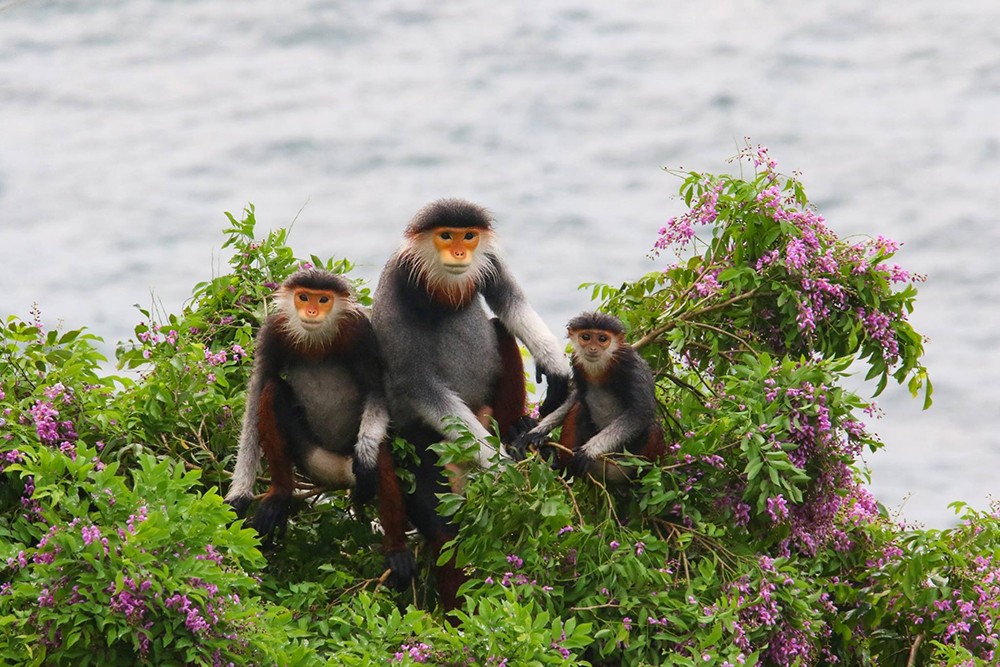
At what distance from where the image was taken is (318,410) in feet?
20.2

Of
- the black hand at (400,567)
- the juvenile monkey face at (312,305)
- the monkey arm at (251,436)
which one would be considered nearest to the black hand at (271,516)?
the monkey arm at (251,436)

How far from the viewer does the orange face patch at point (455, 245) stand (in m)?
6.02

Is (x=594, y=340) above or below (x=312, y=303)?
below

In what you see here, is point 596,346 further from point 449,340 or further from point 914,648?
point 914,648

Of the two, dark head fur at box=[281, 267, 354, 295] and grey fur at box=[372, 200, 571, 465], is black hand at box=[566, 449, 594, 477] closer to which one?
grey fur at box=[372, 200, 571, 465]

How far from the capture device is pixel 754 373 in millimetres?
5598

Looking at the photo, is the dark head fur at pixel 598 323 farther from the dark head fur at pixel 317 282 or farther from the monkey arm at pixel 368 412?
the dark head fur at pixel 317 282

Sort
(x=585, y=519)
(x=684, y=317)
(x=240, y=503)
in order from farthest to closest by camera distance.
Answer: (x=684, y=317)
(x=240, y=503)
(x=585, y=519)

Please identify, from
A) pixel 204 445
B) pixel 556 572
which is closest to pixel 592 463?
pixel 556 572

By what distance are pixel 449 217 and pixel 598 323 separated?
0.72 metres

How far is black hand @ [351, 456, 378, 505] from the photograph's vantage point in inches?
229

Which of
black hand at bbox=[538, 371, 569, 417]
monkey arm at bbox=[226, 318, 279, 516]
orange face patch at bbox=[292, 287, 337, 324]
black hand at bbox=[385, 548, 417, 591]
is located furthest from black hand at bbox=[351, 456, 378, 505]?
black hand at bbox=[538, 371, 569, 417]

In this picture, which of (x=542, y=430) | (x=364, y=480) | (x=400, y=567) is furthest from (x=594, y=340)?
(x=400, y=567)

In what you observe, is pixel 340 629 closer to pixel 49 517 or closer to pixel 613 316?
pixel 49 517
